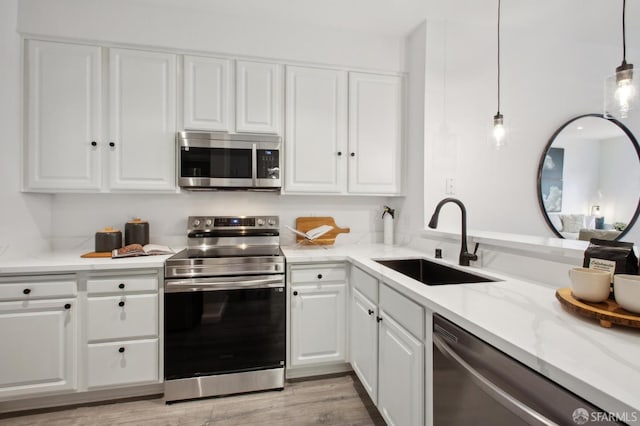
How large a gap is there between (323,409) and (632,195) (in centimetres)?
280

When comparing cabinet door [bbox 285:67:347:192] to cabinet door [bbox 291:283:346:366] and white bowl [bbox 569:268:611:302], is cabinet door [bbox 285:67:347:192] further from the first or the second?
white bowl [bbox 569:268:611:302]

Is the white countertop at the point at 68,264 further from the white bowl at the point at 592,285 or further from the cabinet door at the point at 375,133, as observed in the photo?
the white bowl at the point at 592,285

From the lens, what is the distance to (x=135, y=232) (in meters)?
2.22

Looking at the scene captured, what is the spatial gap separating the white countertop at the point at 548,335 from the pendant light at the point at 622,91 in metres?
0.80

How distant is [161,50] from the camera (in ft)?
7.04

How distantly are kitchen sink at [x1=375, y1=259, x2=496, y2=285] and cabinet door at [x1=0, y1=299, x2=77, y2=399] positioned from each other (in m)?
1.96

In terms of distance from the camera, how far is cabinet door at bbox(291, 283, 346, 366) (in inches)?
81.0

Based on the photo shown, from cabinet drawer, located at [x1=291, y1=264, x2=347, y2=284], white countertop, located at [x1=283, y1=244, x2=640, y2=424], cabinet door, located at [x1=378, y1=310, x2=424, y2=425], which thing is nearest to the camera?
white countertop, located at [x1=283, y1=244, x2=640, y2=424]

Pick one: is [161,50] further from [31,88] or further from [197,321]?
[197,321]

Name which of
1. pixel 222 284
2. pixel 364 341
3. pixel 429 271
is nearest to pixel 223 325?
pixel 222 284

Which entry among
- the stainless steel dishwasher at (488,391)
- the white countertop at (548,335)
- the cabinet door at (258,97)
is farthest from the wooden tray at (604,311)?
the cabinet door at (258,97)

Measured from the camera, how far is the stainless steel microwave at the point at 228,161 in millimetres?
2158

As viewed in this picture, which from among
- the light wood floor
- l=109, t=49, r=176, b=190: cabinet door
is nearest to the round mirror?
the light wood floor

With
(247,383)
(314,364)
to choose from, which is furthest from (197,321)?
(314,364)
